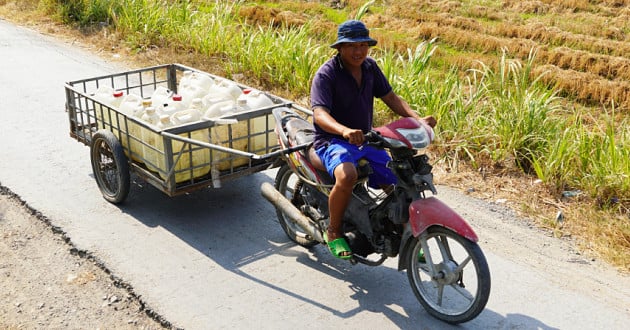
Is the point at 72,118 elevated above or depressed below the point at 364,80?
below

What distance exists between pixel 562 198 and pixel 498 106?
1.25m

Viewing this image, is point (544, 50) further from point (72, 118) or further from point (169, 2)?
point (72, 118)

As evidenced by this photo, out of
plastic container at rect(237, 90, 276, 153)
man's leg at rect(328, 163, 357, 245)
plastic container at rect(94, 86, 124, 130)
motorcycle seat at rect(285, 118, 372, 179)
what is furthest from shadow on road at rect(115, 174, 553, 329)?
motorcycle seat at rect(285, 118, 372, 179)

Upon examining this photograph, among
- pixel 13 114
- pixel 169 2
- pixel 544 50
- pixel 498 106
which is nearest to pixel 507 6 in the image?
pixel 544 50

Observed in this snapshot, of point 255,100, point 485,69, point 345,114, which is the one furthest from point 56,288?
point 485,69

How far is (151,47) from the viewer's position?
1032 cm

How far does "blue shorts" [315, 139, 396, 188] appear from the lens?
404 centimetres

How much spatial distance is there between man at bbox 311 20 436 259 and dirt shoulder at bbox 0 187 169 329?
128 centimetres

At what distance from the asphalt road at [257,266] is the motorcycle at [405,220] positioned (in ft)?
0.62

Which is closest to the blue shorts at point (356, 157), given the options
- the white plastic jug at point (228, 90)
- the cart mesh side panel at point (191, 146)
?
the cart mesh side panel at point (191, 146)

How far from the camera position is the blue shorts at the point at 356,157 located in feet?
13.3

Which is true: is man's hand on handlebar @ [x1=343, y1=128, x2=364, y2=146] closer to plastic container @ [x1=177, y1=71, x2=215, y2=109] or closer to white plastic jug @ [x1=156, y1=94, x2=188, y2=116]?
white plastic jug @ [x1=156, y1=94, x2=188, y2=116]

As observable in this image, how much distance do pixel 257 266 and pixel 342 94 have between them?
4.37 feet

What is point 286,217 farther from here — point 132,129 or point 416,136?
point 416,136
